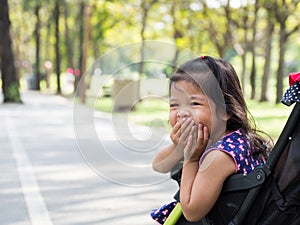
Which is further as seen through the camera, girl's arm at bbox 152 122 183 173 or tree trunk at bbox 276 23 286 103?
tree trunk at bbox 276 23 286 103

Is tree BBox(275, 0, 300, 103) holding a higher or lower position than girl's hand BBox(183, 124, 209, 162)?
lower

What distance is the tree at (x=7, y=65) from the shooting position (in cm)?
2149

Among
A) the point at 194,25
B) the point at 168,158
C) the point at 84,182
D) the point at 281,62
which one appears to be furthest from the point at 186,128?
the point at 194,25

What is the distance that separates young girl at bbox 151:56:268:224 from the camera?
2457mm

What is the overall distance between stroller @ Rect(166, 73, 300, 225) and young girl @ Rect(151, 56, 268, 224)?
0.25 ft

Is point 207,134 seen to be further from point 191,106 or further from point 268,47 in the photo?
point 268,47

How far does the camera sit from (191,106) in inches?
101

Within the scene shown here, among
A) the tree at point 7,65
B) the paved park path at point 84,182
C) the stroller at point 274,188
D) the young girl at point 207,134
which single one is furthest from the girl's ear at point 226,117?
the tree at point 7,65

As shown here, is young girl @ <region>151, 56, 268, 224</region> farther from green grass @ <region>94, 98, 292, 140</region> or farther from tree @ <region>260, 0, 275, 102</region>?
tree @ <region>260, 0, 275, 102</region>

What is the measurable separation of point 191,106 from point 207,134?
14cm

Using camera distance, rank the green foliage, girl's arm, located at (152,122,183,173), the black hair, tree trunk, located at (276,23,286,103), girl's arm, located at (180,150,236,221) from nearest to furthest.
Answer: girl's arm, located at (180,150,236,221) < the black hair < girl's arm, located at (152,122,183,173) < the green foliage < tree trunk, located at (276,23,286,103)

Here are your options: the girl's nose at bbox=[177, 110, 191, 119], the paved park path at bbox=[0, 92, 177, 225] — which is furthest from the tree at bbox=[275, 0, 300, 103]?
the girl's nose at bbox=[177, 110, 191, 119]

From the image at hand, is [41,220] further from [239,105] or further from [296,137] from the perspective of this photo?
[296,137]

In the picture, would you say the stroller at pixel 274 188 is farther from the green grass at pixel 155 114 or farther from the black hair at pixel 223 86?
the green grass at pixel 155 114
